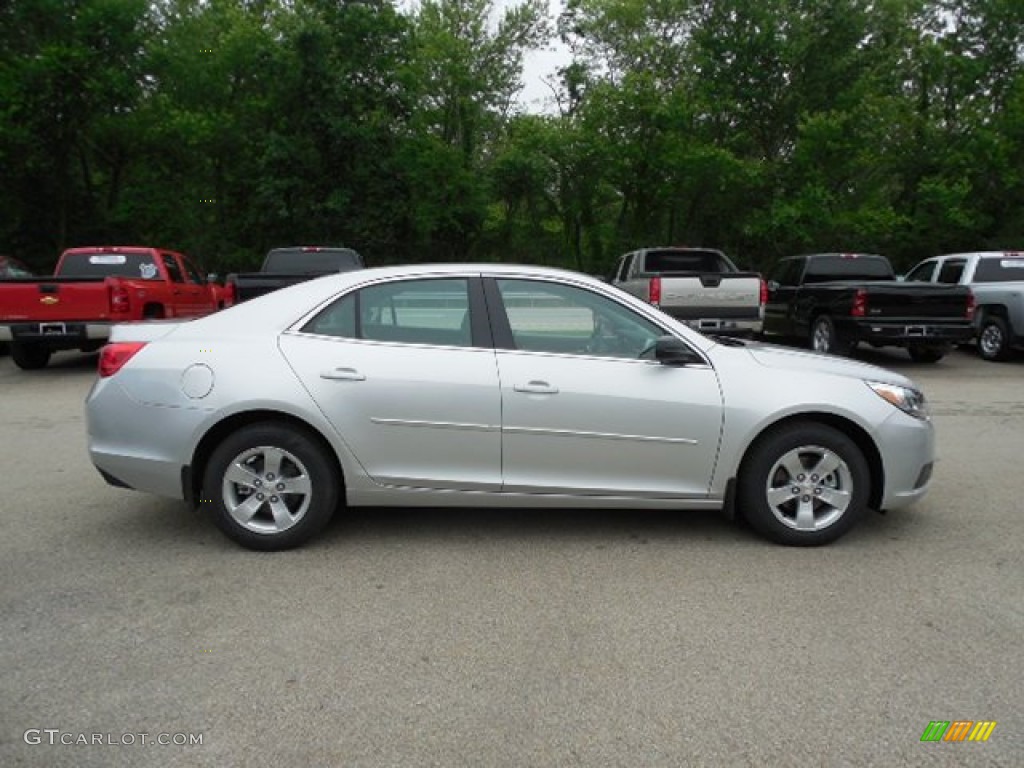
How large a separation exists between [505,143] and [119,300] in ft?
62.8

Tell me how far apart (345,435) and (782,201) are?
2143 centimetres

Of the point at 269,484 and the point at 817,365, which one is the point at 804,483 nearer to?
the point at 817,365

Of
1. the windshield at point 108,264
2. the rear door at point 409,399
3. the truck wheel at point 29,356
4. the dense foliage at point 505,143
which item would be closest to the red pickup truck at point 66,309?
the truck wheel at point 29,356

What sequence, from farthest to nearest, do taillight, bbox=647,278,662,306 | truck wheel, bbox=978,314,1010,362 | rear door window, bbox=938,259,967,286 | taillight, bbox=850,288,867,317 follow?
rear door window, bbox=938,259,967,286 < truck wheel, bbox=978,314,1010,362 < taillight, bbox=647,278,662,306 < taillight, bbox=850,288,867,317

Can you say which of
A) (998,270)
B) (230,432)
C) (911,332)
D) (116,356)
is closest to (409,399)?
(230,432)

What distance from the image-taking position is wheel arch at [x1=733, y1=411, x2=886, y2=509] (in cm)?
452

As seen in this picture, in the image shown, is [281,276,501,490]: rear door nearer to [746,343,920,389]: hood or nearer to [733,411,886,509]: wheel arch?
[733,411,886,509]: wheel arch

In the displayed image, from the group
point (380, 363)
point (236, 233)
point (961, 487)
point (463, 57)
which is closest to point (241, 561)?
point (380, 363)

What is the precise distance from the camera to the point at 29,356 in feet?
40.6

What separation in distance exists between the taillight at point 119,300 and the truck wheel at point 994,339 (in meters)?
13.4

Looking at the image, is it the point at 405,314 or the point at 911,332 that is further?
the point at 911,332

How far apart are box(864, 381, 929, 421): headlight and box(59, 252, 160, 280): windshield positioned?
1164cm
